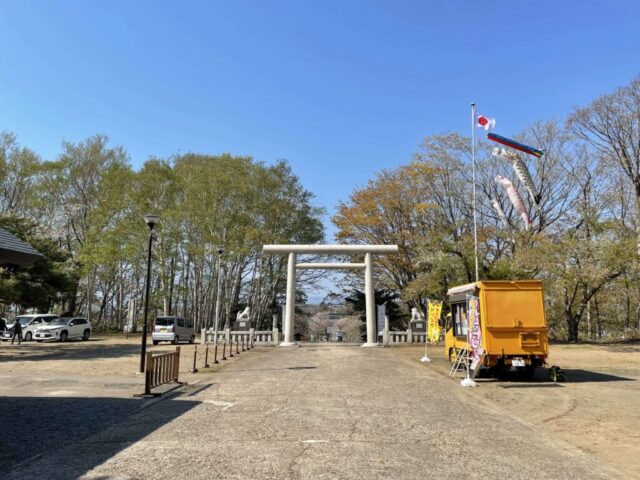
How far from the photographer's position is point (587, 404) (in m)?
10.2

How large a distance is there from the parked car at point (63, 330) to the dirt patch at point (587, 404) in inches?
909

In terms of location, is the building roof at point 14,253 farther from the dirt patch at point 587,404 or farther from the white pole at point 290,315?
the white pole at point 290,315

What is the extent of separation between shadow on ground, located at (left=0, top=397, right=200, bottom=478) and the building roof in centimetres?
250

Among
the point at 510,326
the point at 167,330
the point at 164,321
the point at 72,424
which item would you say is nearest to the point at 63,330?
the point at 164,321

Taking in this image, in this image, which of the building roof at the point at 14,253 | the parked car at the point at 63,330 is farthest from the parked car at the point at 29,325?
the building roof at the point at 14,253

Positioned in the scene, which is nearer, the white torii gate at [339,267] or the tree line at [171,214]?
the white torii gate at [339,267]

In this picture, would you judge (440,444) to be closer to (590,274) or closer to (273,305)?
(590,274)

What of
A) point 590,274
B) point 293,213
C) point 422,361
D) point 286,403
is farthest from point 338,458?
point 293,213

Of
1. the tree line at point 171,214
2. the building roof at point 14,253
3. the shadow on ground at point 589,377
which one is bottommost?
the shadow on ground at point 589,377

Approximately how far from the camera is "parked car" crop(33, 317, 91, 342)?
30.0 m

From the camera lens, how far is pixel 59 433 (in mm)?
6949

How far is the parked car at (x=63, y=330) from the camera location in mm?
29986

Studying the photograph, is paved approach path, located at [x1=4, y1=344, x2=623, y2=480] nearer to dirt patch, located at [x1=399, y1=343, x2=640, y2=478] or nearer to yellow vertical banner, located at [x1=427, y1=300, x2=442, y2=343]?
dirt patch, located at [x1=399, y1=343, x2=640, y2=478]

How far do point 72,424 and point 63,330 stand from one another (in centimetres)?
2617
